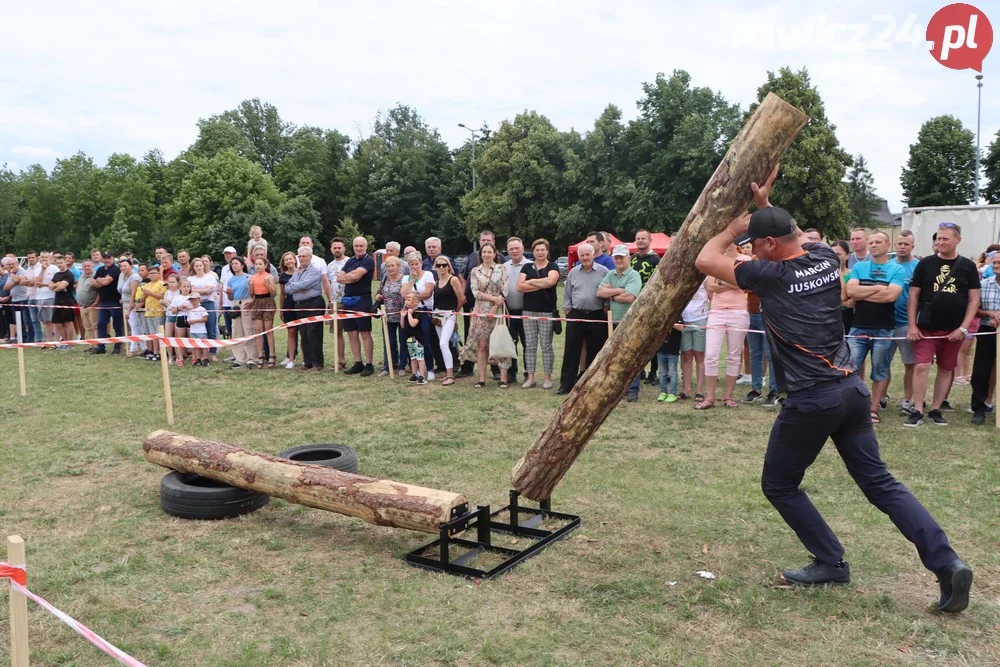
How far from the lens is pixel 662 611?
137 inches

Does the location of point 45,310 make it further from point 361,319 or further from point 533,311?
point 533,311

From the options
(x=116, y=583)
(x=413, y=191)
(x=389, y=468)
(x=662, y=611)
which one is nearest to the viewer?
(x=662, y=611)

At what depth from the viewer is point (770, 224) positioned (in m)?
3.36

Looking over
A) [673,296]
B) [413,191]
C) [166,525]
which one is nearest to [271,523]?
[166,525]

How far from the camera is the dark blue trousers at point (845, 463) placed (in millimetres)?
3379

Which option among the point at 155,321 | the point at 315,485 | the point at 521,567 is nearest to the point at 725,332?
the point at 521,567

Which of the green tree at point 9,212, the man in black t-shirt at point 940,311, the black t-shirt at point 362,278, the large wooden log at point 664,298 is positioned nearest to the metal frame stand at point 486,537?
the large wooden log at point 664,298

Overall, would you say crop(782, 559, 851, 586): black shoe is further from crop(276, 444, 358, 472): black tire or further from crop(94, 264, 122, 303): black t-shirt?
crop(94, 264, 122, 303): black t-shirt

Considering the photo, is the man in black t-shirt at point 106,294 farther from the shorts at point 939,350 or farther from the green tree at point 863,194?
the green tree at point 863,194

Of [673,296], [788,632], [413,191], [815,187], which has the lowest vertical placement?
[788,632]

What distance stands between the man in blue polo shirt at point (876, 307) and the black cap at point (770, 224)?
4270 mm

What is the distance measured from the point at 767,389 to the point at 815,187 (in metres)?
27.4

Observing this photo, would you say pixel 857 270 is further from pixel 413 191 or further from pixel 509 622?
pixel 413 191

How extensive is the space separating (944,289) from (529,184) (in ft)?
135
